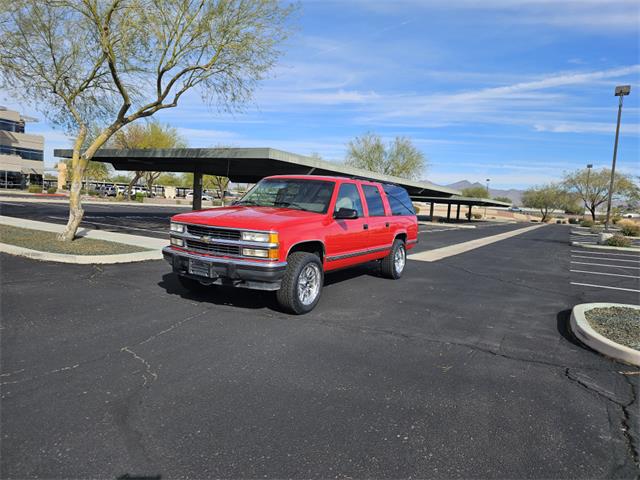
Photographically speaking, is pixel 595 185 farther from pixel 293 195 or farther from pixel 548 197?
pixel 293 195

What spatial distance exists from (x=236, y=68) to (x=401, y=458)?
39.7 ft

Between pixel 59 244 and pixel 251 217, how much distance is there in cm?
742

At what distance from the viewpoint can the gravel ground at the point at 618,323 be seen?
5230 millimetres

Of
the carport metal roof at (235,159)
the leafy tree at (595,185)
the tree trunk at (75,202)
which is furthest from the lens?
the leafy tree at (595,185)

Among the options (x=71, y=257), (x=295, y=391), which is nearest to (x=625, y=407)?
(x=295, y=391)

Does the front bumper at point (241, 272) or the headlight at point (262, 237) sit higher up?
the headlight at point (262, 237)

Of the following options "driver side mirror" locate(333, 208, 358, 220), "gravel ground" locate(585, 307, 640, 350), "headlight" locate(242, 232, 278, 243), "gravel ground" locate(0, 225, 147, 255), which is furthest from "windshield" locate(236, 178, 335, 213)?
"gravel ground" locate(0, 225, 147, 255)

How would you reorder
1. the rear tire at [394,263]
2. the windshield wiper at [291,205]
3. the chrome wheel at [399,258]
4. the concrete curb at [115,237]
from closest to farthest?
the windshield wiper at [291,205]
the rear tire at [394,263]
the chrome wheel at [399,258]
the concrete curb at [115,237]

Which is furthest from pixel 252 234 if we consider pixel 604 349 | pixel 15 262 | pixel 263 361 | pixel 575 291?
pixel 575 291

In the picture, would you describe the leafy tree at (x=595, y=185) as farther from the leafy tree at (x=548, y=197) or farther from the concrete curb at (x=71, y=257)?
the concrete curb at (x=71, y=257)

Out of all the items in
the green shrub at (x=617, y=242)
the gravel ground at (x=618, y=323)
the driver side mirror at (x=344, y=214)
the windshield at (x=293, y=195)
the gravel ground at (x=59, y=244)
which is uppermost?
the windshield at (x=293, y=195)

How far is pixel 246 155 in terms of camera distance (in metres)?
15.6

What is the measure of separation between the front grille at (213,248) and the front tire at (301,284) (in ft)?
2.50

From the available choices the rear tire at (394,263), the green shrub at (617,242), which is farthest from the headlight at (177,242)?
the green shrub at (617,242)
